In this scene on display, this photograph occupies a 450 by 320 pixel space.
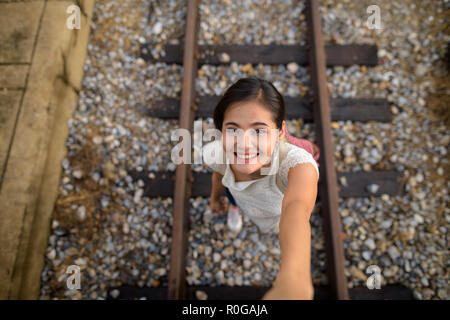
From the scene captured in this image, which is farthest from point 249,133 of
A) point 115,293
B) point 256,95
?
point 115,293

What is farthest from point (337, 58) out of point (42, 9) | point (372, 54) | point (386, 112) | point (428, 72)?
point (42, 9)

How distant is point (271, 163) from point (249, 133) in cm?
28

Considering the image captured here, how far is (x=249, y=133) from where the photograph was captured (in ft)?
5.23

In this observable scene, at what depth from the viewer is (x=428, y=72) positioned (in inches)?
130

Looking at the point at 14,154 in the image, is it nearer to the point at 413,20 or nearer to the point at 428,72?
the point at 428,72

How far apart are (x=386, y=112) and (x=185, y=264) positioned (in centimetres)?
280

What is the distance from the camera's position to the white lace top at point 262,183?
168 centimetres

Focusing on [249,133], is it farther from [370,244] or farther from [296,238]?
[370,244]

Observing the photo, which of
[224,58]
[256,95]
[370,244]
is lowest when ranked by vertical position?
[370,244]

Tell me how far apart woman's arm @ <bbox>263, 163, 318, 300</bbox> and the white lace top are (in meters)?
0.08

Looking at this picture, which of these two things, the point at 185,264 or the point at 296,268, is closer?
the point at 296,268

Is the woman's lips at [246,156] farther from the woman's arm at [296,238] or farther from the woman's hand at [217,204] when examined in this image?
the woman's hand at [217,204]

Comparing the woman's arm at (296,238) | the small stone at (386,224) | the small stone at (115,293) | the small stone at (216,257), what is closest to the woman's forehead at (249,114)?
the woman's arm at (296,238)

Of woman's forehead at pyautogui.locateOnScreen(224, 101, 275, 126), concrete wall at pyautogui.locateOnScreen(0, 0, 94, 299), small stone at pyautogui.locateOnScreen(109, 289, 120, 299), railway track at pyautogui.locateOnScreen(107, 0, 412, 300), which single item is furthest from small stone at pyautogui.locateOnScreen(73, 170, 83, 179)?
woman's forehead at pyautogui.locateOnScreen(224, 101, 275, 126)
